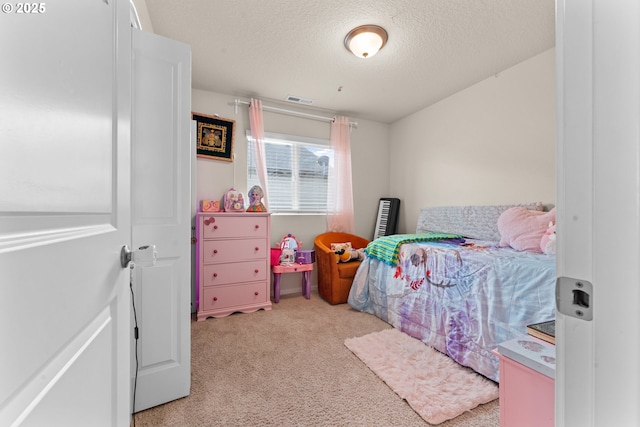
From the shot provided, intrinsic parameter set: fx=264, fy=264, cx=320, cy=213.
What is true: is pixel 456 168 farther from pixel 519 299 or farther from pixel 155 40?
pixel 155 40

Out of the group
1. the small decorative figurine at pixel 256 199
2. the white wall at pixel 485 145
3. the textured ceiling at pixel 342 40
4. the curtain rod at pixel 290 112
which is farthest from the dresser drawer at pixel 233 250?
the white wall at pixel 485 145

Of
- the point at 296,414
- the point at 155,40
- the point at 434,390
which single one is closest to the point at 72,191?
the point at 155,40

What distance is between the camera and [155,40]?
1.43 metres

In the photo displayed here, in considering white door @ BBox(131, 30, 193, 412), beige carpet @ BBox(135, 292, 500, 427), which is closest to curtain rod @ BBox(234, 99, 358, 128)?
white door @ BBox(131, 30, 193, 412)

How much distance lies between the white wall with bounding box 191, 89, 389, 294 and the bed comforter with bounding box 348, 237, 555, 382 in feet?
4.32

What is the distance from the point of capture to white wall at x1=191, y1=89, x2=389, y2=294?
10.1ft

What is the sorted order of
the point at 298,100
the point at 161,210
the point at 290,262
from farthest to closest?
the point at 298,100 → the point at 290,262 → the point at 161,210

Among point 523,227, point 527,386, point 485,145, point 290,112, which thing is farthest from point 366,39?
point 527,386

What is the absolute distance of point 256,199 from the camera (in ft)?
10.1

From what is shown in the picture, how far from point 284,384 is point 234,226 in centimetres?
160

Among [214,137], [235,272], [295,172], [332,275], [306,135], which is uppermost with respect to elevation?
[306,135]

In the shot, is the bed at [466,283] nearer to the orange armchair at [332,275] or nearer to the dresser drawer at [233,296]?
the orange armchair at [332,275]

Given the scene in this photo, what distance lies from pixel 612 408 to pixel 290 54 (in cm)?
273

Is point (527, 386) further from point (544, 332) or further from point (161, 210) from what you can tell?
point (161, 210)
